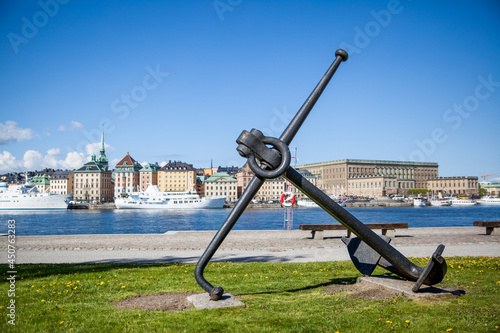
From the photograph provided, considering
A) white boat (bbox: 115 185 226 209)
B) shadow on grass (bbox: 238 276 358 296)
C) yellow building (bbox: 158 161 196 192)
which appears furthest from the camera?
yellow building (bbox: 158 161 196 192)

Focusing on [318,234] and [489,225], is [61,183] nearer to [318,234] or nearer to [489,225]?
[318,234]

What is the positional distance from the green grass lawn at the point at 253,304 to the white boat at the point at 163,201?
86.9m

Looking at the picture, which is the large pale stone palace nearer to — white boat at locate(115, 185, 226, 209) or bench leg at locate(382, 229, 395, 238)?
white boat at locate(115, 185, 226, 209)

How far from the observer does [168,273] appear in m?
9.05

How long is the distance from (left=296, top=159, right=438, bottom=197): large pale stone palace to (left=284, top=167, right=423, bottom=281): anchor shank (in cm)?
16195

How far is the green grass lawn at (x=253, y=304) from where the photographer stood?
5.31 m

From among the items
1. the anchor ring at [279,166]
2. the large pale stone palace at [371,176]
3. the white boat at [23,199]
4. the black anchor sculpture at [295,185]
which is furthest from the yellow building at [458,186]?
the anchor ring at [279,166]

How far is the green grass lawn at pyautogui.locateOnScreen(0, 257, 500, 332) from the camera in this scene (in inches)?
209

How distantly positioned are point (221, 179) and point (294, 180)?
471 ft

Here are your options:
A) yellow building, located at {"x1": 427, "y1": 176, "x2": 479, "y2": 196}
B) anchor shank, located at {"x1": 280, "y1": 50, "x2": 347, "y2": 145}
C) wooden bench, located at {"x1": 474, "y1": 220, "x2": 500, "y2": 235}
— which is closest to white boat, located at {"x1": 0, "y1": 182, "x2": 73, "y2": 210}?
wooden bench, located at {"x1": 474, "y1": 220, "x2": 500, "y2": 235}

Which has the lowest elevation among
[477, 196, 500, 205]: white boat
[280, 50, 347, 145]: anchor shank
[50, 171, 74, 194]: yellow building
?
[477, 196, 500, 205]: white boat

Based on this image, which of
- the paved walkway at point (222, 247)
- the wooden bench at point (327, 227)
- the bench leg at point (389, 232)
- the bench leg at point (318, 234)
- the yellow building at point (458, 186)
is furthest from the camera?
the yellow building at point (458, 186)

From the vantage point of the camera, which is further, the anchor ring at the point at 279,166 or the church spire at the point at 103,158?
the church spire at the point at 103,158

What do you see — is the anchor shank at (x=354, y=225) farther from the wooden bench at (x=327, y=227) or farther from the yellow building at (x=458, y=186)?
the yellow building at (x=458, y=186)
